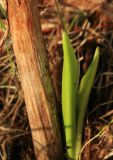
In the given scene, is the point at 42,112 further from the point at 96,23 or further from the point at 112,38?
the point at 96,23

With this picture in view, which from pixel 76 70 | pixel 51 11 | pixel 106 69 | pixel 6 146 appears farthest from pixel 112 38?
pixel 6 146

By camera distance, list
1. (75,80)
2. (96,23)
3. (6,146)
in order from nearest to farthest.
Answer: (75,80), (6,146), (96,23)

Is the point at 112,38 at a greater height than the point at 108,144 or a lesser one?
greater

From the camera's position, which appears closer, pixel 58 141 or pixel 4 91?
pixel 58 141

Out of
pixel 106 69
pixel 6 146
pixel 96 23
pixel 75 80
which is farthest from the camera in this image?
pixel 96 23

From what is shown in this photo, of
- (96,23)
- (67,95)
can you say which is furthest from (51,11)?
(67,95)

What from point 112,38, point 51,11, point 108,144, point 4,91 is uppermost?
point 51,11

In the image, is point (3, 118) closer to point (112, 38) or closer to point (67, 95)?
point (67, 95)
